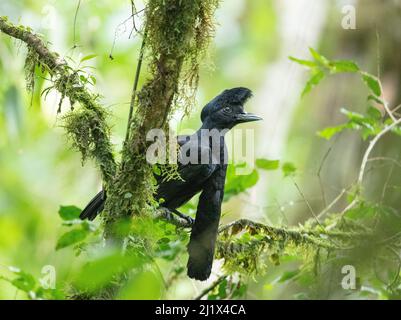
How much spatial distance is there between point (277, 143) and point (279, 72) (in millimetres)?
1597

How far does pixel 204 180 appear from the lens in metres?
4.29

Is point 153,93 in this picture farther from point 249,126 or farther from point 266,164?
point 249,126

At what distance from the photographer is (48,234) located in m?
7.22

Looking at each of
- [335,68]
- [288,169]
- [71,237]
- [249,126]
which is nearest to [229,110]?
[288,169]

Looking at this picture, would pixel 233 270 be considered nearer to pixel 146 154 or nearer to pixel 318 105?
pixel 146 154

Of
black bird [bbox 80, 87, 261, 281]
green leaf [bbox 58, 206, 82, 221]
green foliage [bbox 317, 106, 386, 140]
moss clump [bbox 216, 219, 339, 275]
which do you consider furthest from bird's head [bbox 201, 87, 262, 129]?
green leaf [bbox 58, 206, 82, 221]

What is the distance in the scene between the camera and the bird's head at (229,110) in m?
4.75

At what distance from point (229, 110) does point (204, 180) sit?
0.75m

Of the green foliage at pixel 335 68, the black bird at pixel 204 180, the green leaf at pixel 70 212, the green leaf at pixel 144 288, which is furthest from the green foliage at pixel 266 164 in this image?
the green leaf at pixel 144 288

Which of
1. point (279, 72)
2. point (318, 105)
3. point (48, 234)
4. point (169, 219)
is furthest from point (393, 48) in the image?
point (48, 234)

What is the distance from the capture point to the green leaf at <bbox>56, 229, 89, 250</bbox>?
2129mm

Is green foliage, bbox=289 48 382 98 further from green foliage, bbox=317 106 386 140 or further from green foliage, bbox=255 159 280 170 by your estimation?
green foliage, bbox=255 159 280 170

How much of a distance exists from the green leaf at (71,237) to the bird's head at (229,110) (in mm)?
2700

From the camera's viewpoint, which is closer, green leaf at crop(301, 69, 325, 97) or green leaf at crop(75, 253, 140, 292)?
green leaf at crop(75, 253, 140, 292)
